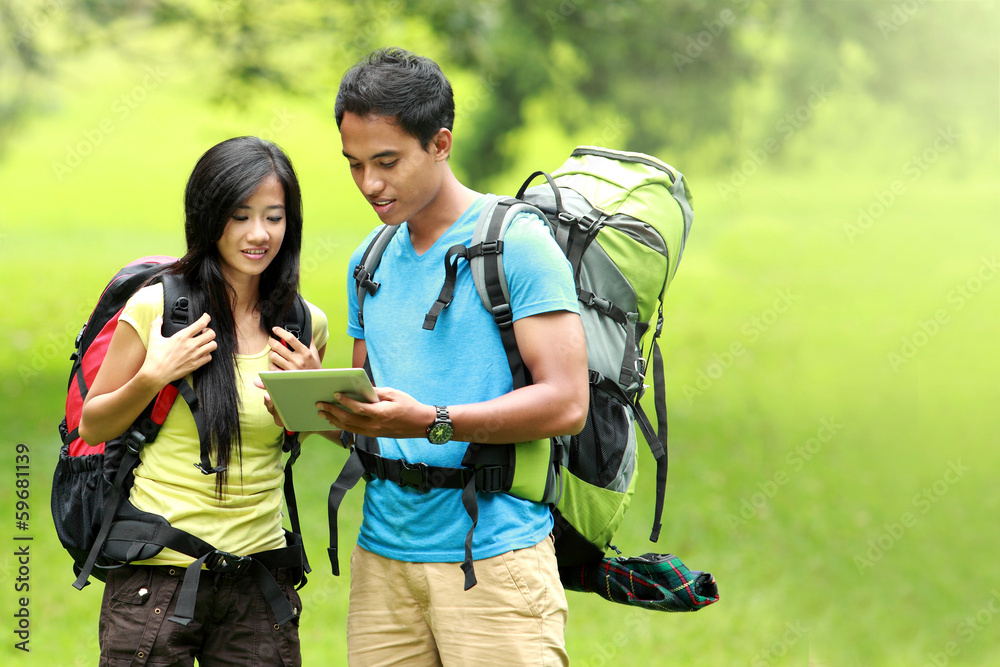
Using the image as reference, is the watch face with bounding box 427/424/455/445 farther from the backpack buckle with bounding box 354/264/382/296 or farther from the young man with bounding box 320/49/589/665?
the backpack buckle with bounding box 354/264/382/296

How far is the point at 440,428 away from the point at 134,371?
782mm

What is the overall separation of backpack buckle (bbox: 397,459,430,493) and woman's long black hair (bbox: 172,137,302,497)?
1.42 feet

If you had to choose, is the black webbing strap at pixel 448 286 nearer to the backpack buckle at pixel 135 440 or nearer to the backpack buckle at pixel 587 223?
the backpack buckle at pixel 587 223

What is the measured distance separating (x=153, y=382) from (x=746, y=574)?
4.94 m

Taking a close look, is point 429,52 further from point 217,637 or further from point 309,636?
point 217,637

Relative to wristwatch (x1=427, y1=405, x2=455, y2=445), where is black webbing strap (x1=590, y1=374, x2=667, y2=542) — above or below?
above

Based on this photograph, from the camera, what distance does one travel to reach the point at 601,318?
2342 mm

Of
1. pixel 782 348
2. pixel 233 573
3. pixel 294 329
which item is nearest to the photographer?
pixel 233 573

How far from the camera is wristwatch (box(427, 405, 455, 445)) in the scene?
6.03 feet

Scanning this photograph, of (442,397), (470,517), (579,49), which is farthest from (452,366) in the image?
(579,49)

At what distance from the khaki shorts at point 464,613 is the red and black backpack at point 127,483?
0.29 m

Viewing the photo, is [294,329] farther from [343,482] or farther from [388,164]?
[388,164]

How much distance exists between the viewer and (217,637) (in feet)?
7.16

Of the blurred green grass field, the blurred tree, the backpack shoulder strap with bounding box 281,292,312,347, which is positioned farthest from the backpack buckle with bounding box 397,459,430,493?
the blurred tree
